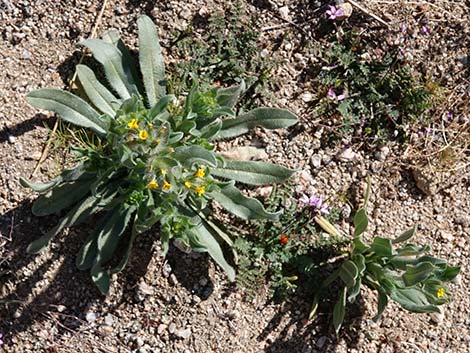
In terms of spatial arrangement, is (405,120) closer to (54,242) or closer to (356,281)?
(356,281)

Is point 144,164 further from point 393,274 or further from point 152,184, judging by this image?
point 393,274

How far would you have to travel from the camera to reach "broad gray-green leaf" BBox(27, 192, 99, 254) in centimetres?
441

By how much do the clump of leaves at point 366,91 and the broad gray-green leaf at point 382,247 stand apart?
857mm

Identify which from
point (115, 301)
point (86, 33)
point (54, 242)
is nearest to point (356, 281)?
point (115, 301)

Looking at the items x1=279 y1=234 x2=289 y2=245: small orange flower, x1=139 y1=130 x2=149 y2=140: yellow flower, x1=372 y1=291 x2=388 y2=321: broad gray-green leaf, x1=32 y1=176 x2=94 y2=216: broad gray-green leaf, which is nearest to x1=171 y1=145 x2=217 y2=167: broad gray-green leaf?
x1=139 y1=130 x2=149 y2=140: yellow flower

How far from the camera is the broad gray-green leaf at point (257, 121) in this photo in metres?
4.59

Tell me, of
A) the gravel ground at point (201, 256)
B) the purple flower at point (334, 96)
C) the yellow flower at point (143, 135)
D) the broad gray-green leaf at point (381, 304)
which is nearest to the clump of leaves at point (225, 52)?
the gravel ground at point (201, 256)

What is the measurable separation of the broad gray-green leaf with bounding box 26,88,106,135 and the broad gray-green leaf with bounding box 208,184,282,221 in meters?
0.82

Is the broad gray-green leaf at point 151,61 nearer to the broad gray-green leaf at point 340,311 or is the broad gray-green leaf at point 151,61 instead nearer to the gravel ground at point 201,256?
the gravel ground at point 201,256

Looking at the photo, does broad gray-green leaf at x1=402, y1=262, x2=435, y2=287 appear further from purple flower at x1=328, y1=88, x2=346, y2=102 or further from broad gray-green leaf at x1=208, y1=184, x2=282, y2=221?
purple flower at x1=328, y1=88, x2=346, y2=102

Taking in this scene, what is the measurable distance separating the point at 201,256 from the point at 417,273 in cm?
142

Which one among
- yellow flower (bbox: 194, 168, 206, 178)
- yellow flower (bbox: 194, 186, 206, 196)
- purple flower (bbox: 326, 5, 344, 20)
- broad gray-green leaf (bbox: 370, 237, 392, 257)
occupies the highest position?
purple flower (bbox: 326, 5, 344, 20)

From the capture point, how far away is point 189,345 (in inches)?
189

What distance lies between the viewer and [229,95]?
4.52m
